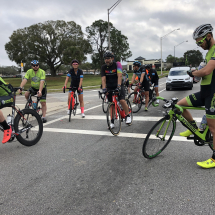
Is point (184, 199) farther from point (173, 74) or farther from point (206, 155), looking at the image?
point (173, 74)

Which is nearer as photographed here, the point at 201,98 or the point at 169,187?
the point at 169,187

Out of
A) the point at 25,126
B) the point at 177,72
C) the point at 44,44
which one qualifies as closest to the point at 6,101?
the point at 25,126

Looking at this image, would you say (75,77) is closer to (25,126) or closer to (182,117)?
(25,126)

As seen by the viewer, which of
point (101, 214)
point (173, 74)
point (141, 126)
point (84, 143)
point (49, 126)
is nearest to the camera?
point (101, 214)

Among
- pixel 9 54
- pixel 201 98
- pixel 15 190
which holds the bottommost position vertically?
pixel 15 190

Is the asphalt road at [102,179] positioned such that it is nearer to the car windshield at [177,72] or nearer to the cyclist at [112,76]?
the cyclist at [112,76]

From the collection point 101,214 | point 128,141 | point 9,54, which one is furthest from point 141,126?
point 9,54

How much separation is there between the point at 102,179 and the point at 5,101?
8.32 ft

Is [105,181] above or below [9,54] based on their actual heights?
below

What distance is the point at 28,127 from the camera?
454cm

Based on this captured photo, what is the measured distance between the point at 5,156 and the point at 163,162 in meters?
3.05

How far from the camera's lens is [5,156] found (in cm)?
403

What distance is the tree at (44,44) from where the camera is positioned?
4759cm

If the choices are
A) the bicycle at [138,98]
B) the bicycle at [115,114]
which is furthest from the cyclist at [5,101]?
the bicycle at [138,98]
